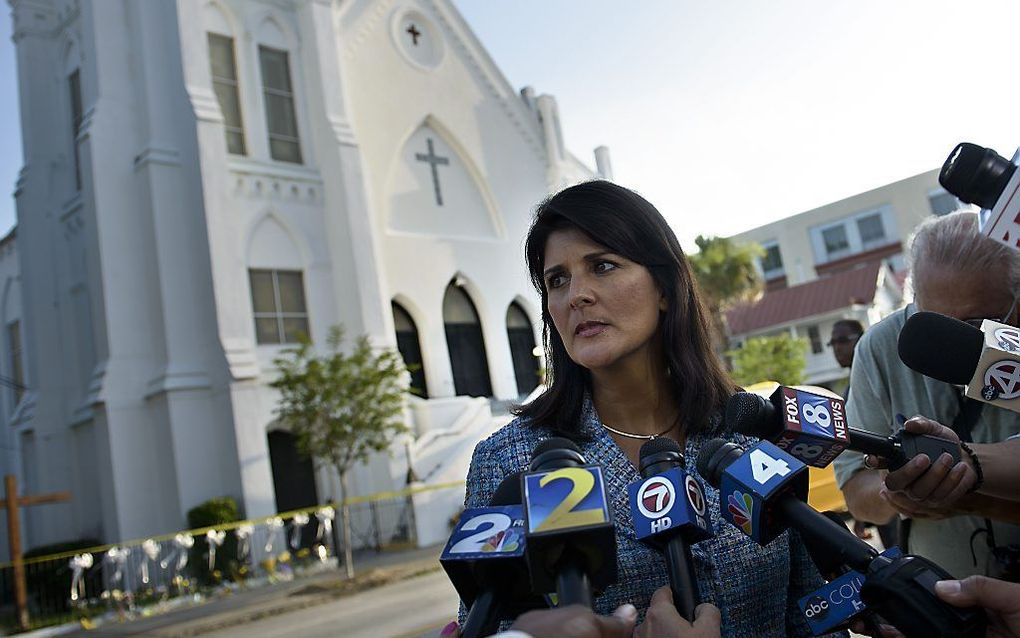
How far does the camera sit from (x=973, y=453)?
2.05 m

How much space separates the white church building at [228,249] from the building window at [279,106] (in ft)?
0.19

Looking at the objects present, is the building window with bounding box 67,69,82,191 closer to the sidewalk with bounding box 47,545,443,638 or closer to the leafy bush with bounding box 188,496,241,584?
the leafy bush with bounding box 188,496,241,584

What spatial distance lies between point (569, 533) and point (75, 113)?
2469 centimetres

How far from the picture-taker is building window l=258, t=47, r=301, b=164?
72.4 ft

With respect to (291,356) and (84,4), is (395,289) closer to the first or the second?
(291,356)

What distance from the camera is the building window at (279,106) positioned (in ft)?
72.4

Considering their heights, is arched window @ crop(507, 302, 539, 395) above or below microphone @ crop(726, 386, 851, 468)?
above

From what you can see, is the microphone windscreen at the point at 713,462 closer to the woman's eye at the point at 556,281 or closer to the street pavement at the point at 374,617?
the woman's eye at the point at 556,281

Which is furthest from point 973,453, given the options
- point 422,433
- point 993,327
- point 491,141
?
point 491,141

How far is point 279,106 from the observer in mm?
22312

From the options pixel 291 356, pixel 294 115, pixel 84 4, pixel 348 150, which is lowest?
pixel 291 356

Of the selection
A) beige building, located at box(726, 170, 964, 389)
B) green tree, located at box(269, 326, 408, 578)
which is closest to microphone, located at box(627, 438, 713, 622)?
green tree, located at box(269, 326, 408, 578)

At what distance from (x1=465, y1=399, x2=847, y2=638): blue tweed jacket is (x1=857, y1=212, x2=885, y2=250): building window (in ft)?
192

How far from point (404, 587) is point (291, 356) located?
8351mm
